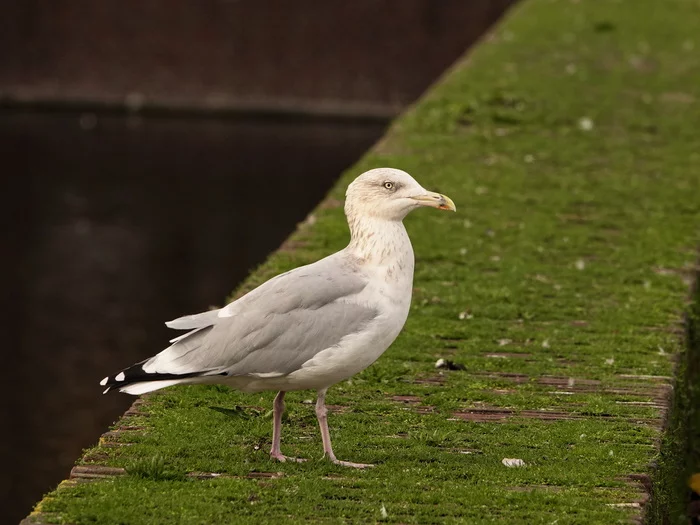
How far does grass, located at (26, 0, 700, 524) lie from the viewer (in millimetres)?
4961

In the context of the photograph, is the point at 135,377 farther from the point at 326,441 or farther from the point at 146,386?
the point at 326,441

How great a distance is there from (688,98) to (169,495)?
8.97m

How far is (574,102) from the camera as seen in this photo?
12391 millimetres

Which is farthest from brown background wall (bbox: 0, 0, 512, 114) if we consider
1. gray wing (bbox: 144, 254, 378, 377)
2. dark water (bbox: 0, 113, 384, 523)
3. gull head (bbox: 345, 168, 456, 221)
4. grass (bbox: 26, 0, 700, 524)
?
gray wing (bbox: 144, 254, 378, 377)

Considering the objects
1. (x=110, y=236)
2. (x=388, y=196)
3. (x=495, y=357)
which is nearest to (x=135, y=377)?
(x=388, y=196)

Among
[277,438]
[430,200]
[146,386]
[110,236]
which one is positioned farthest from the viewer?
[110,236]

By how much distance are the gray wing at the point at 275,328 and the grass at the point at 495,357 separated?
0.40 metres

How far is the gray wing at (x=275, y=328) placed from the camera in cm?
510

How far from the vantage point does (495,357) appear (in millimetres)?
6617

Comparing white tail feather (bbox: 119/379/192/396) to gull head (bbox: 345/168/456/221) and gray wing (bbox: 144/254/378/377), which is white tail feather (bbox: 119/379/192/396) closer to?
gray wing (bbox: 144/254/378/377)

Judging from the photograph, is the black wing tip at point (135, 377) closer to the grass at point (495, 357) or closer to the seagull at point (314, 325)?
the seagull at point (314, 325)

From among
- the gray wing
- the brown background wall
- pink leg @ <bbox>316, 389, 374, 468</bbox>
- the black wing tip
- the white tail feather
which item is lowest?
pink leg @ <bbox>316, 389, 374, 468</bbox>

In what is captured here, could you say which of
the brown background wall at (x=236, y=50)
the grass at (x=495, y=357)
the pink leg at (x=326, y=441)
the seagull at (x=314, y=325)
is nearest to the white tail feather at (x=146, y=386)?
the seagull at (x=314, y=325)

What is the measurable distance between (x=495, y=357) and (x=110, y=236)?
366 inches
